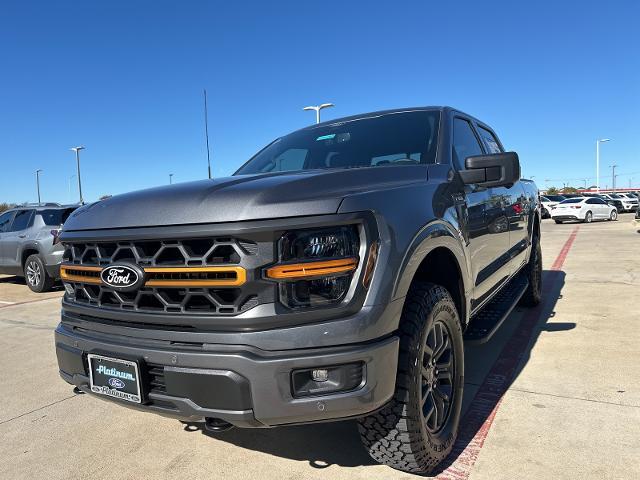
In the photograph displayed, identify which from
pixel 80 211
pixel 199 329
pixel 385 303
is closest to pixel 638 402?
pixel 385 303

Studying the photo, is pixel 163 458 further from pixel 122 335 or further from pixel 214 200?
pixel 214 200

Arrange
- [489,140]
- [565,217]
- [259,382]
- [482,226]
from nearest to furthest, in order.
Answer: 1. [259,382]
2. [482,226]
3. [489,140]
4. [565,217]

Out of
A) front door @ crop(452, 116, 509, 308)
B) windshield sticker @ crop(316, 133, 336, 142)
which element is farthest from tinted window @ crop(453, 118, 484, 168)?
windshield sticker @ crop(316, 133, 336, 142)

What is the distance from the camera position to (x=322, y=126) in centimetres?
366

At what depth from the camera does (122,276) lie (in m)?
2.06

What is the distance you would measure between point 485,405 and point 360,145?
1.83 m

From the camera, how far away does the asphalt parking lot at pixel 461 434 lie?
237 cm

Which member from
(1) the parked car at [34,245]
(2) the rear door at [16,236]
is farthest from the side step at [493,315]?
(2) the rear door at [16,236]

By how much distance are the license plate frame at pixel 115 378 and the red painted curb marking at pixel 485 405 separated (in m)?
1.44

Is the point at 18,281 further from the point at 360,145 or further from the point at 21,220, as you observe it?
the point at 360,145

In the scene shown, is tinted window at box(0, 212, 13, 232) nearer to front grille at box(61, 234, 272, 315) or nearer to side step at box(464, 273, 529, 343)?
front grille at box(61, 234, 272, 315)

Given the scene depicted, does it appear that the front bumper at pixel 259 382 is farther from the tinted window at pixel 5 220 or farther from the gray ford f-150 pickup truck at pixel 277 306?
the tinted window at pixel 5 220

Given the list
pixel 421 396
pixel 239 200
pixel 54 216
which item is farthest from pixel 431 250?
pixel 54 216

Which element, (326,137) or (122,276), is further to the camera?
(326,137)
